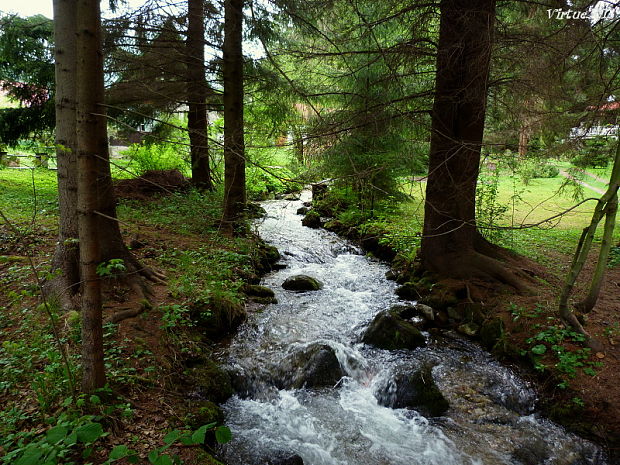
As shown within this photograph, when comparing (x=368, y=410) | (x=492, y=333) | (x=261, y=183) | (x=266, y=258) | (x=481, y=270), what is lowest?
(x=368, y=410)

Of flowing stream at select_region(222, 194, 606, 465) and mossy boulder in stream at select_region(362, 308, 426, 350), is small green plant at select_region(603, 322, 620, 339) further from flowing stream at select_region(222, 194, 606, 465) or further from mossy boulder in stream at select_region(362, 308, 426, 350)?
mossy boulder in stream at select_region(362, 308, 426, 350)

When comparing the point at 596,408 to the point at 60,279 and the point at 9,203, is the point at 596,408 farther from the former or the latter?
the point at 9,203

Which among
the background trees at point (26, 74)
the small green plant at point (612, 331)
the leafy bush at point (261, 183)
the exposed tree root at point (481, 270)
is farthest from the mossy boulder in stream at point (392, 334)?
the background trees at point (26, 74)

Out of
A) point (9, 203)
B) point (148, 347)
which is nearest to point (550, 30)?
point (148, 347)

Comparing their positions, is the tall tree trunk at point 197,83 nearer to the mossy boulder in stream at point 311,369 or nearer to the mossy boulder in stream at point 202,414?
the mossy boulder in stream at point 311,369

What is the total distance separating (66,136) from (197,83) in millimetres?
5312

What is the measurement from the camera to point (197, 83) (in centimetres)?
856

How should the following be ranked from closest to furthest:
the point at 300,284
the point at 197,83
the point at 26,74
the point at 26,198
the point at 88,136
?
the point at 88,136 < the point at 300,284 < the point at 197,83 < the point at 26,74 < the point at 26,198

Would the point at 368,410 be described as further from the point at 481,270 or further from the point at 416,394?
the point at 481,270

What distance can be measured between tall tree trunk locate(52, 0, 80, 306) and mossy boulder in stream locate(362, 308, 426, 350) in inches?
168

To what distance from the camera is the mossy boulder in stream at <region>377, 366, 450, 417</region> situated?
4.70 metres

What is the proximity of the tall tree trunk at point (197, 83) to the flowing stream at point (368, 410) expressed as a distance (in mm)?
4193

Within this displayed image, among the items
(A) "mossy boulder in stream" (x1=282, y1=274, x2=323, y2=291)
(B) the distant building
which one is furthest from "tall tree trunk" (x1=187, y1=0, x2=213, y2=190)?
(B) the distant building

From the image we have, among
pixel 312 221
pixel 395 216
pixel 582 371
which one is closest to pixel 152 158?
pixel 312 221
